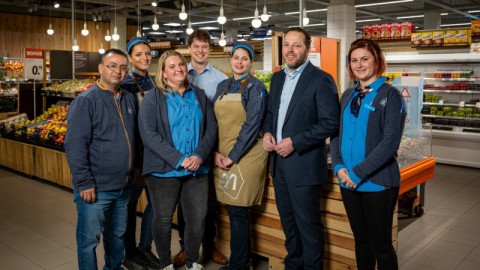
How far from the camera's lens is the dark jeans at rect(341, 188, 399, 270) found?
255 cm

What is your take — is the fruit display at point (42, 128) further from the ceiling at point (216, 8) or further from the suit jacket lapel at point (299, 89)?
the ceiling at point (216, 8)

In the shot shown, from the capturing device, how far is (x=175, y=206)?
10.4 feet

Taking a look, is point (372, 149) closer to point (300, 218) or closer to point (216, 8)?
point (300, 218)

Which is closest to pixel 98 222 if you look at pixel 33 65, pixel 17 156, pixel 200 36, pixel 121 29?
pixel 200 36

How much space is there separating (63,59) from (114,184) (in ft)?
22.2

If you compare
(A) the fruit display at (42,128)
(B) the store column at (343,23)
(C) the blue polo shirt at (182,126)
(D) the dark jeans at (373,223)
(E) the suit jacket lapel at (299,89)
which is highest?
(B) the store column at (343,23)

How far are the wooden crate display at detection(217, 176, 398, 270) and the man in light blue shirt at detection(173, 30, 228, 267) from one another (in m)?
0.13

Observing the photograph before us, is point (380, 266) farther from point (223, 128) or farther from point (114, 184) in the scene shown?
point (114, 184)

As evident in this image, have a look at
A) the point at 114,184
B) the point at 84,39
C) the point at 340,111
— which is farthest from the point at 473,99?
the point at 84,39

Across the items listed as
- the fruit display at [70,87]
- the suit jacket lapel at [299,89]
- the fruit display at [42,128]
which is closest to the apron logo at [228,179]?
the suit jacket lapel at [299,89]

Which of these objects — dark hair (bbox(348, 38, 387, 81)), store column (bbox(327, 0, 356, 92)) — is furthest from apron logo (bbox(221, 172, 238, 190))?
store column (bbox(327, 0, 356, 92))

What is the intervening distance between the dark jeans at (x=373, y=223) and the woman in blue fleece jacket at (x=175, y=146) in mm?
1016

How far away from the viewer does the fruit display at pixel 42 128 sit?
6.27 meters

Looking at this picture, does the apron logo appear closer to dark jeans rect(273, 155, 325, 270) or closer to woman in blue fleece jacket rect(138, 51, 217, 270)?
woman in blue fleece jacket rect(138, 51, 217, 270)
